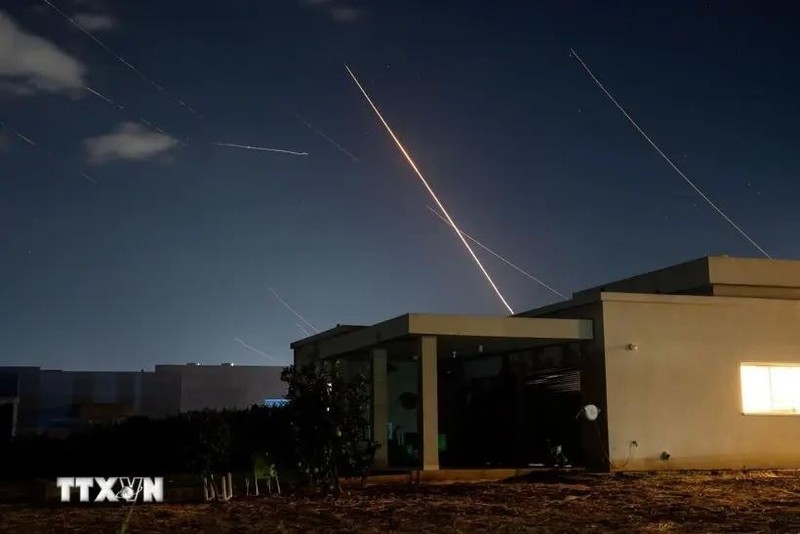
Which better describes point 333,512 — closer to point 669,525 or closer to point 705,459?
point 669,525

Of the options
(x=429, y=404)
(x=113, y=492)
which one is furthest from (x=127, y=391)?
(x=113, y=492)

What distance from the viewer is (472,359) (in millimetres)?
25203

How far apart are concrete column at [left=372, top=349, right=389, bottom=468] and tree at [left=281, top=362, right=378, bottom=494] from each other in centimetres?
542

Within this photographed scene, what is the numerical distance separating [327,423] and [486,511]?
Result: 351 cm

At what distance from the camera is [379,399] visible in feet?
72.8

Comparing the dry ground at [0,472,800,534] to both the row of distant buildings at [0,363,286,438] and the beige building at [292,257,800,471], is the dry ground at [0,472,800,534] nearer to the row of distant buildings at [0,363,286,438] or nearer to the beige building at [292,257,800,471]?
the beige building at [292,257,800,471]

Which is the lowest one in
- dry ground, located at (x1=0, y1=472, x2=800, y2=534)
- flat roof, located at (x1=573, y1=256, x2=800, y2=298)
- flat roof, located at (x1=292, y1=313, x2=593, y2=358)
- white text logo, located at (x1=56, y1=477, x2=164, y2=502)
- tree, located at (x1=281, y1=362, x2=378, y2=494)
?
dry ground, located at (x1=0, y1=472, x2=800, y2=534)

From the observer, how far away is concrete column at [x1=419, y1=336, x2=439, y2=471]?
1914 cm

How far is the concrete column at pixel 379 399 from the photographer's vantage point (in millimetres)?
22141

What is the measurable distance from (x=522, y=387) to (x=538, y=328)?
4.01 m

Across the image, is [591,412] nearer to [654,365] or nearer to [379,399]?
[654,365]

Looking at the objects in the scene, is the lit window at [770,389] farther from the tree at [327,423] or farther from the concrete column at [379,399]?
the tree at [327,423]

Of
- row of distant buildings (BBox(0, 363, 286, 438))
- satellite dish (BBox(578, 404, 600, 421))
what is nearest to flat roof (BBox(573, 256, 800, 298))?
A: satellite dish (BBox(578, 404, 600, 421))

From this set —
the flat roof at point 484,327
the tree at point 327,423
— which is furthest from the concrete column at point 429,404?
the tree at point 327,423
